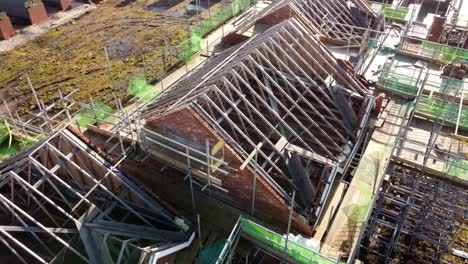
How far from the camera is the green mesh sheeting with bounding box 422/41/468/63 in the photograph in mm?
17141

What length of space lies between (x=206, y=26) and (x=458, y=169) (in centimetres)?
1716

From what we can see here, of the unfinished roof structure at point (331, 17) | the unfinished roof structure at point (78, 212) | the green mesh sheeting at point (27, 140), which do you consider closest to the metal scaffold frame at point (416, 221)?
the unfinished roof structure at point (78, 212)

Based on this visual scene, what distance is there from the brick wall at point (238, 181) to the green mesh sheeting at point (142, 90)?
6.23 meters

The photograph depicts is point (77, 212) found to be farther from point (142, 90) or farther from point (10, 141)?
point (142, 90)

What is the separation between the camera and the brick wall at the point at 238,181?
11109 millimetres

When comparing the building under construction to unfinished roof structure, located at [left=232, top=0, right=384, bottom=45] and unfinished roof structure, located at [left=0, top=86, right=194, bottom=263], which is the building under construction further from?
unfinished roof structure, located at [left=232, top=0, right=384, bottom=45]

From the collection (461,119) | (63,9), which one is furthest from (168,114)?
(63,9)

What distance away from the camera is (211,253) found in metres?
10.6

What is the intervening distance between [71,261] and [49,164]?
3.41 meters

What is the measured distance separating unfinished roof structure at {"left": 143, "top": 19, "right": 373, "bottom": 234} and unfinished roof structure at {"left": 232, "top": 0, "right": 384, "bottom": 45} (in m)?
4.50

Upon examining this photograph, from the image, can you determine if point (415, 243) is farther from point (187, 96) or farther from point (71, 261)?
point (71, 261)

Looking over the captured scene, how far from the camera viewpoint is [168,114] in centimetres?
1180

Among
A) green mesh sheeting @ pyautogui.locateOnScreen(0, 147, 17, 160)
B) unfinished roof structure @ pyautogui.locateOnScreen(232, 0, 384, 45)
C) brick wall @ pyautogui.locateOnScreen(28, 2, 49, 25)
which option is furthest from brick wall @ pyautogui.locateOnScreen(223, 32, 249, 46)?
brick wall @ pyautogui.locateOnScreen(28, 2, 49, 25)

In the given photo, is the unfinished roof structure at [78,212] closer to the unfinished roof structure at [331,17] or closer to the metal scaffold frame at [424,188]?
the metal scaffold frame at [424,188]
